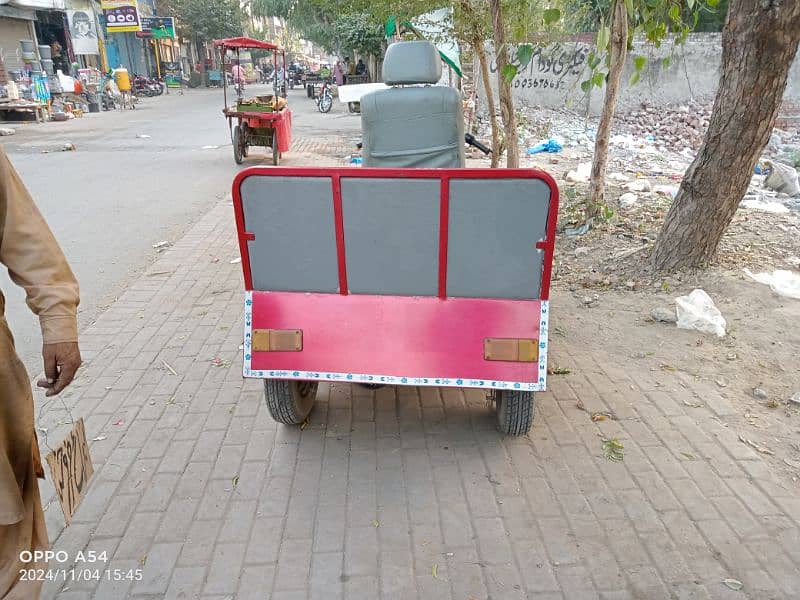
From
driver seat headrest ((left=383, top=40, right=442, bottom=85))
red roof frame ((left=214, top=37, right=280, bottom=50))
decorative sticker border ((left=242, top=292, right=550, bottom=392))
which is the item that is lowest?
decorative sticker border ((left=242, top=292, right=550, bottom=392))

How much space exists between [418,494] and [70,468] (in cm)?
148

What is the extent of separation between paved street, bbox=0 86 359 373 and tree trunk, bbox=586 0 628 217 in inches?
193

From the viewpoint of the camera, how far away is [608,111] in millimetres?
6242

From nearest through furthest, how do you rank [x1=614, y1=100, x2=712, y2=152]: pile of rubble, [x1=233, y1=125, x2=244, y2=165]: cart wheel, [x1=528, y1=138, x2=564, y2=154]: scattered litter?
1. [x1=233, y1=125, x2=244, y2=165]: cart wheel
2. [x1=528, y1=138, x2=564, y2=154]: scattered litter
3. [x1=614, y1=100, x2=712, y2=152]: pile of rubble

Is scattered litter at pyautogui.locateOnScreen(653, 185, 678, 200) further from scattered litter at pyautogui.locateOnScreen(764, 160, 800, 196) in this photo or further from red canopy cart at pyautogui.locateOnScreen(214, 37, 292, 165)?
red canopy cart at pyautogui.locateOnScreen(214, 37, 292, 165)

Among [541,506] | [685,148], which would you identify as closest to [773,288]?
[541,506]

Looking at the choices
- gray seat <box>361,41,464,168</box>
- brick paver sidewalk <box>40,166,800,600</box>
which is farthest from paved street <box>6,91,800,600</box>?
gray seat <box>361,41,464,168</box>

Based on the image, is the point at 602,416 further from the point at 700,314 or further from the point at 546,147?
the point at 546,147

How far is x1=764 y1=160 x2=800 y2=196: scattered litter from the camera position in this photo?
8281 mm

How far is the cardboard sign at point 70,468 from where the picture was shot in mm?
1864

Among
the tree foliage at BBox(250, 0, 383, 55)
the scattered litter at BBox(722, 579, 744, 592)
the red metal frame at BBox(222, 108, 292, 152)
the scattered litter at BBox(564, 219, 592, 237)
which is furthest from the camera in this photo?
the tree foliage at BBox(250, 0, 383, 55)

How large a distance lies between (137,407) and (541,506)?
2391 mm

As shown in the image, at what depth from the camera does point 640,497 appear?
2.72 meters

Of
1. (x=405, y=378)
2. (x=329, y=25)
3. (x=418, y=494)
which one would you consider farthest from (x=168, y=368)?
(x=329, y=25)
